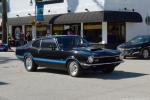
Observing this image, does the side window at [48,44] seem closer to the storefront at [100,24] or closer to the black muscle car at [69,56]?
the black muscle car at [69,56]

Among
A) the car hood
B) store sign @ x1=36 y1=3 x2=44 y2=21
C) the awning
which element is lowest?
the car hood

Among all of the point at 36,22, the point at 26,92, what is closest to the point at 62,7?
the point at 36,22

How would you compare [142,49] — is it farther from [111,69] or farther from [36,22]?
[36,22]

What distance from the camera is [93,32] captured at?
1229 inches

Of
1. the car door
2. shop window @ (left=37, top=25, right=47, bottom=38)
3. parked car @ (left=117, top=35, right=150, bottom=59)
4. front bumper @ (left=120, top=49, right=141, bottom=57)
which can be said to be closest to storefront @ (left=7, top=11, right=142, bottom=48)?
shop window @ (left=37, top=25, right=47, bottom=38)

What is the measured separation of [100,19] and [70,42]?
1397 centimetres

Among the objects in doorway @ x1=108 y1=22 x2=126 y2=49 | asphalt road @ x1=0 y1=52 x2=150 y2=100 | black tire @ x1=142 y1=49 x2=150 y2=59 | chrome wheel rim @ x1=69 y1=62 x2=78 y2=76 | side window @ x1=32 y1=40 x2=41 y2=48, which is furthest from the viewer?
doorway @ x1=108 y1=22 x2=126 y2=49

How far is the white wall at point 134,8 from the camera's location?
30.2m

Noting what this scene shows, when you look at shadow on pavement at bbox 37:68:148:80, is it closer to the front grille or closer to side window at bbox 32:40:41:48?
the front grille

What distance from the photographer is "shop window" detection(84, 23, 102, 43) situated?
30.7 m

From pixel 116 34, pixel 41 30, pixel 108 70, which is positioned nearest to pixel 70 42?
pixel 108 70

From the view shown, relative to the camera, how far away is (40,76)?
48.6ft

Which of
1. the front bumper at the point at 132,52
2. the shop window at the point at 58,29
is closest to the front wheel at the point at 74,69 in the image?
the front bumper at the point at 132,52

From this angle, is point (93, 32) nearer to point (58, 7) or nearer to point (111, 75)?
point (58, 7)
